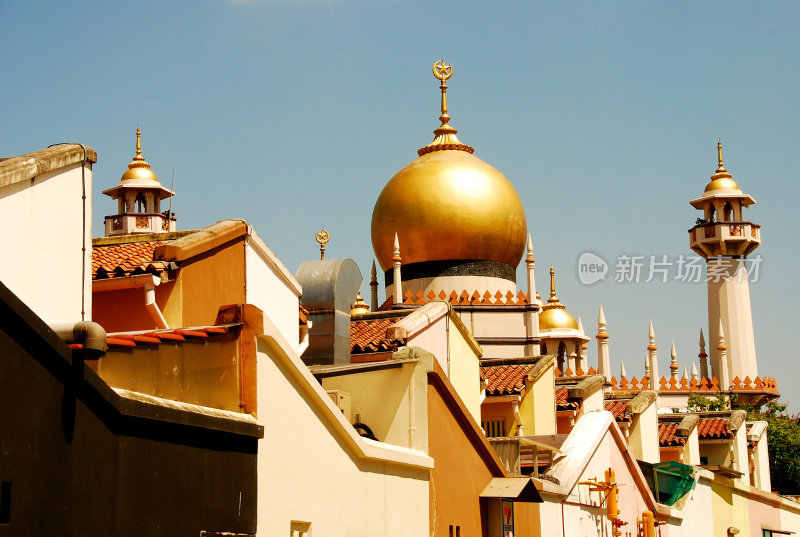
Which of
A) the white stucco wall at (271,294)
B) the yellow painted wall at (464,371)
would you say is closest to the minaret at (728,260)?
the yellow painted wall at (464,371)

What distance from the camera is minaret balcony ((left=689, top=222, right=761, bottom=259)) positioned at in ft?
187

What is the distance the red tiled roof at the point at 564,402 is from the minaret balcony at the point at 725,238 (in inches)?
1268

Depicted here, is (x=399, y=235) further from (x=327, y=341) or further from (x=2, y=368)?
(x=2, y=368)

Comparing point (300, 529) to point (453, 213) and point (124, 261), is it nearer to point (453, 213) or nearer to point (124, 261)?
point (124, 261)

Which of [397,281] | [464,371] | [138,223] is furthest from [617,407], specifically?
[138,223]

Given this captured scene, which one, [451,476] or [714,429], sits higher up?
[714,429]

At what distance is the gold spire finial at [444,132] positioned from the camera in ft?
123

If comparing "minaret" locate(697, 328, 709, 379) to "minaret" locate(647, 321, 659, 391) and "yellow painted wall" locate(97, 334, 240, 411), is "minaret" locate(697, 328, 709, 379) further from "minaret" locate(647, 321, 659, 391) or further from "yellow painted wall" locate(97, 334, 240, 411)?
"yellow painted wall" locate(97, 334, 240, 411)

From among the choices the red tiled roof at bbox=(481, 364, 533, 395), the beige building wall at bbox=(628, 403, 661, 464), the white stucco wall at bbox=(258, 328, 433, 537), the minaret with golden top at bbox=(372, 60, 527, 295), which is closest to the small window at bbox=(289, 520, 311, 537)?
the white stucco wall at bbox=(258, 328, 433, 537)

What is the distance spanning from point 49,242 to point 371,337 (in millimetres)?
7429

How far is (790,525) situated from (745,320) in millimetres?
28837

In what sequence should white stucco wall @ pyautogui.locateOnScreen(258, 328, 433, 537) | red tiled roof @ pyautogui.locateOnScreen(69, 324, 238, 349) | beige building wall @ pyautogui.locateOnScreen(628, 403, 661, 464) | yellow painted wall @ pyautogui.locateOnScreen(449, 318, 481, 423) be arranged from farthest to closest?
beige building wall @ pyautogui.locateOnScreen(628, 403, 661, 464)
yellow painted wall @ pyautogui.locateOnScreen(449, 318, 481, 423)
white stucco wall @ pyautogui.locateOnScreen(258, 328, 433, 537)
red tiled roof @ pyautogui.locateOnScreen(69, 324, 238, 349)

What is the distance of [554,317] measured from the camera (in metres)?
51.1

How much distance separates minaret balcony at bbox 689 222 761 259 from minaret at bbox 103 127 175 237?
24.1 metres
